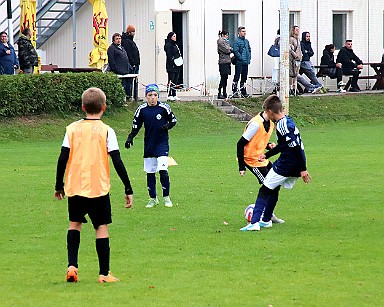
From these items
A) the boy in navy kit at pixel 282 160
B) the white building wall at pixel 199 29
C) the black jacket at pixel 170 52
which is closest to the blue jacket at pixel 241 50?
the black jacket at pixel 170 52

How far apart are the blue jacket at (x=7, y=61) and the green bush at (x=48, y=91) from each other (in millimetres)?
1245

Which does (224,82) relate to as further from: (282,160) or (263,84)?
(282,160)

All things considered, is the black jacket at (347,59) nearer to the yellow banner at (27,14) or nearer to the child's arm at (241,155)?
the yellow banner at (27,14)

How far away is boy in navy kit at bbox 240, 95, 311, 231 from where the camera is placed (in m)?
12.3

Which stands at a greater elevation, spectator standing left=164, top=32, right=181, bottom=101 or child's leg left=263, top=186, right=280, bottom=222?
spectator standing left=164, top=32, right=181, bottom=101

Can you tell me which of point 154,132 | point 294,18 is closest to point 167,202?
point 154,132

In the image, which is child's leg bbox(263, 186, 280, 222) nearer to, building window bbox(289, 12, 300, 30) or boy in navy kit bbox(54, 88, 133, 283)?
boy in navy kit bbox(54, 88, 133, 283)

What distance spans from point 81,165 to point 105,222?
565 mm

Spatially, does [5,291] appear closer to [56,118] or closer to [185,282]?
[185,282]

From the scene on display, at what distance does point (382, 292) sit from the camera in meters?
9.05

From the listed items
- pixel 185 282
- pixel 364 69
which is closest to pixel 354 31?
pixel 364 69

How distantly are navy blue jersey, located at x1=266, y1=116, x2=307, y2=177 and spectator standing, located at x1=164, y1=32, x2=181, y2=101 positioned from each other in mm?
21578

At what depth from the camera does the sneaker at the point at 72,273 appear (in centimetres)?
955

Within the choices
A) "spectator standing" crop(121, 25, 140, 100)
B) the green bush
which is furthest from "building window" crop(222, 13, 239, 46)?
the green bush
